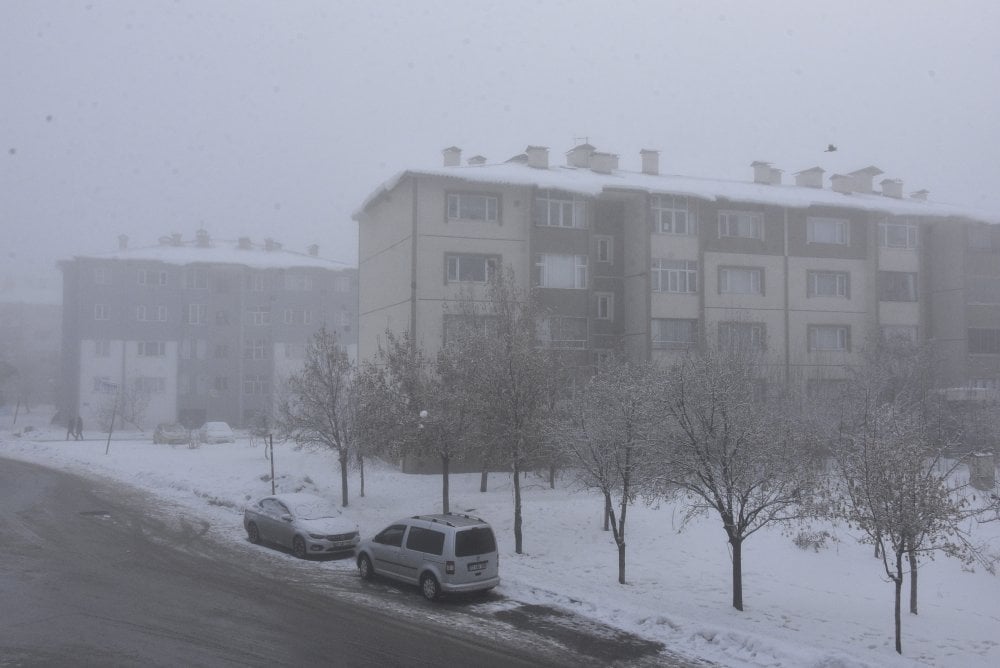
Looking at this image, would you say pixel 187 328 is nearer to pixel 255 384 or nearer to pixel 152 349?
pixel 152 349

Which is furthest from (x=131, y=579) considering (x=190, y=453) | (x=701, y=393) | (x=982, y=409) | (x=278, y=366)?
(x=278, y=366)

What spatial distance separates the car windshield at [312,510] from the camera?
20.1 m

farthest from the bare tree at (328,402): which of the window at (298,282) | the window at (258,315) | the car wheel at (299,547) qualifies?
the window at (298,282)

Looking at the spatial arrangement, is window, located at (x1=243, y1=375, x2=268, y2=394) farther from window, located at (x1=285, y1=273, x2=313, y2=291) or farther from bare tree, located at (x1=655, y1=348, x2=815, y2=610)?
bare tree, located at (x1=655, y1=348, x2=815, y2=610)

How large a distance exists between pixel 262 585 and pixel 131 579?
2616 millimetres

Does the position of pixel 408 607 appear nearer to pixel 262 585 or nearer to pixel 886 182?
pixel 262 585

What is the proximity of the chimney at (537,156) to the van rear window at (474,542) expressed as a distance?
28.1 metres

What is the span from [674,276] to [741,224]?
4.95 meters

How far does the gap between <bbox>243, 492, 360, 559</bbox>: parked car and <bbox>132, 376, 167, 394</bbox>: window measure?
48.5 m

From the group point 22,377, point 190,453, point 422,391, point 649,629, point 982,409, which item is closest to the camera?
point 649,629

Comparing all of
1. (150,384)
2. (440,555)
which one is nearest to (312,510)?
(440,555)

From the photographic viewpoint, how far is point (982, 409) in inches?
1232

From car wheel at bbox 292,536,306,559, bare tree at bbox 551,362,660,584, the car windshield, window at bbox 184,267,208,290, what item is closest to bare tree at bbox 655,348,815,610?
bare tree at bbox 551,362,660,584

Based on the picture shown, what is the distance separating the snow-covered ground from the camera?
12812mm
